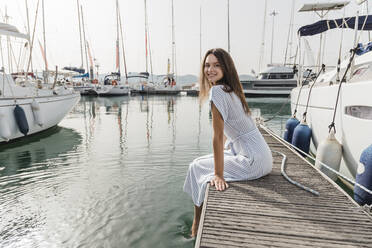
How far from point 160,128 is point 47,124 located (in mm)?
5039

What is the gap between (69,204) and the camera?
402 cm

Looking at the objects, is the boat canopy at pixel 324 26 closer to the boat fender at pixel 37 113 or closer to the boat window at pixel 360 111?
the boat window at pixel 360 111

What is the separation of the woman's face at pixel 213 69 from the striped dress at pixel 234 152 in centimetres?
17

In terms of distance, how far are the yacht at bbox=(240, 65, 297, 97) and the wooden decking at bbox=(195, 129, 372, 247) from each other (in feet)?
111

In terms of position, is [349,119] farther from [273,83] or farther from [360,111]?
[273,83]

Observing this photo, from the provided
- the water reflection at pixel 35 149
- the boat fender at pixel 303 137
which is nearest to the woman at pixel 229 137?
the boat fender at pixel 303 137

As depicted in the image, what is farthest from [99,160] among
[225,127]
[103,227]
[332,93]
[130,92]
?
[130,92]

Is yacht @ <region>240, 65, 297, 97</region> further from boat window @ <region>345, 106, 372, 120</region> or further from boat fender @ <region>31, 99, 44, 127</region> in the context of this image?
boat window @ <region>345, 106, 372, 120</region>

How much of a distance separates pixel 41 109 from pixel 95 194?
21.3ft

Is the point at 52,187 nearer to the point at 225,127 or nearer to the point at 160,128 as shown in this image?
the point at 225,127

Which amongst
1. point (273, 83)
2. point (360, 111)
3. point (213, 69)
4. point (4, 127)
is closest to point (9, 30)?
point (4, 127)

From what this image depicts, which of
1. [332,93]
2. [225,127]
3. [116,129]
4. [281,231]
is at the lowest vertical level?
[116,129]

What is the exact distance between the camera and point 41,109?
9125mm

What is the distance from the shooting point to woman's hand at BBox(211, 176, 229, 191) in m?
2.61
